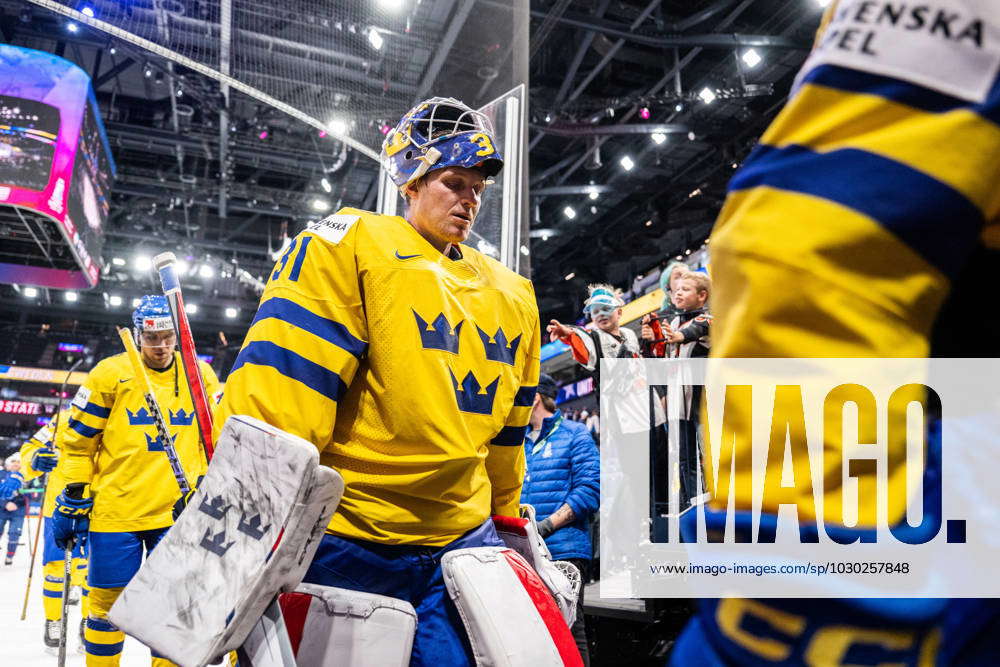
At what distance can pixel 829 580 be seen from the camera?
48 centimetres

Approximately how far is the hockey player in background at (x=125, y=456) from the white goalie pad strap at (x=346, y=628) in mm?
3289

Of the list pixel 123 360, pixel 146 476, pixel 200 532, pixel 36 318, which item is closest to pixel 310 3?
pixel 123 360

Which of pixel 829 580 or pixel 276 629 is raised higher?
pixel 829 580

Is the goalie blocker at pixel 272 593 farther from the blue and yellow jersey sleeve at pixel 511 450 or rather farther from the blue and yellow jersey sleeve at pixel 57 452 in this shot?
the blue and yellow jersey sleeve at pixel 57 452

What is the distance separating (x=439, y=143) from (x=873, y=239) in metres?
1.62

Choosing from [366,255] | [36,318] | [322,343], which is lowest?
[322,343]

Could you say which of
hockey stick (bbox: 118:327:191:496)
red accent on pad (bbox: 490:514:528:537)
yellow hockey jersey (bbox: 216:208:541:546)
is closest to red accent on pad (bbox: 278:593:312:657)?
yellow hockey jersey (bbox: 216:208:541:546)

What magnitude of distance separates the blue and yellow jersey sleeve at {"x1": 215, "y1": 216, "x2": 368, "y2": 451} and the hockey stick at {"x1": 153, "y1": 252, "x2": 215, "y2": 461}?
0.56 metres

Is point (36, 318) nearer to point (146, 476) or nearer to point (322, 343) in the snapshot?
point (146, 476)

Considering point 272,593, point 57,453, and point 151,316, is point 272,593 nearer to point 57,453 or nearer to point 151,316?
point 151,316

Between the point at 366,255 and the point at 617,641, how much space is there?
3.50 m

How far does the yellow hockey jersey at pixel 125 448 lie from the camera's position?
436 centimetres

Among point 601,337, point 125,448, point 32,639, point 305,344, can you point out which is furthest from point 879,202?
point 32,639

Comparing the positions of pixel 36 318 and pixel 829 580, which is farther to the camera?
pixel 36 318
